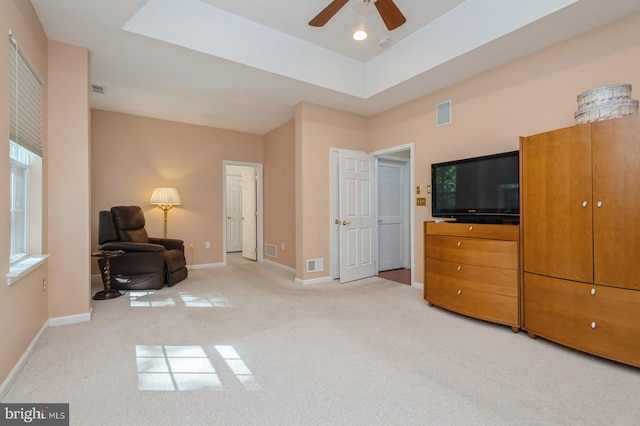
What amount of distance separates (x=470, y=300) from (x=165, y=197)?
4.62m

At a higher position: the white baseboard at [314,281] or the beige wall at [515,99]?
the beige wall at [515,99]

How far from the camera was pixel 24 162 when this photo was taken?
93.7 inches

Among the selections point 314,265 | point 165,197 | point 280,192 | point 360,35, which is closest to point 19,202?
point 165,197

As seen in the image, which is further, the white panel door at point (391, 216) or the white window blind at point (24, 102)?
the white panel door at point (391, 216)

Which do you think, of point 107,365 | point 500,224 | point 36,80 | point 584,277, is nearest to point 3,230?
point 107,365

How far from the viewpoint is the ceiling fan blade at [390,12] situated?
218 centimetres

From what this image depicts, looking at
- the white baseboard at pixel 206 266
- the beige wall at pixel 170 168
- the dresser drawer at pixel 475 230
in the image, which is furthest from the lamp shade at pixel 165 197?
the dresser drawer at pixel 475 230

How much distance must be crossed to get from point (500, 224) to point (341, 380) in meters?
1.98

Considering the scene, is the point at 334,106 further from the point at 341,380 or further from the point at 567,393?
the point at 567,393

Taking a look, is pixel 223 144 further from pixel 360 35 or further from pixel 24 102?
pixel 24 102

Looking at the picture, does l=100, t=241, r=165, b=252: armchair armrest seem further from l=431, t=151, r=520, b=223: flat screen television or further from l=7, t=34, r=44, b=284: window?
l=431, t=151, r=520, b=223: flat screen television

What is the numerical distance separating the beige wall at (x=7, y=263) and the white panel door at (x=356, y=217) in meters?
3.27

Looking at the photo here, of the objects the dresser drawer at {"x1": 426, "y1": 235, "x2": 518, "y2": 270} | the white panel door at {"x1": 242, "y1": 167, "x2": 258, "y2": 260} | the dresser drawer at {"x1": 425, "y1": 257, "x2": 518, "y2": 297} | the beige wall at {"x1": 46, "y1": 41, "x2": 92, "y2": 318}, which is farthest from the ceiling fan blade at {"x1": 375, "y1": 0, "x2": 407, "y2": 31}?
the white panel door at {"x1": 242, "y1": 167, "x2": 258, "y2": 260}

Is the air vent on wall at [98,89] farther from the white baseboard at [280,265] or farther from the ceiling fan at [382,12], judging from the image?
the white baseboard at [280,265]
